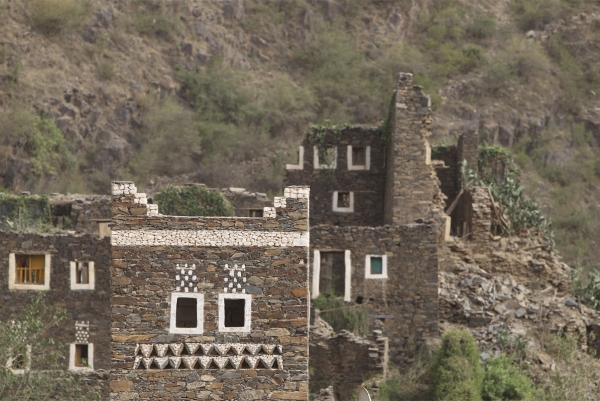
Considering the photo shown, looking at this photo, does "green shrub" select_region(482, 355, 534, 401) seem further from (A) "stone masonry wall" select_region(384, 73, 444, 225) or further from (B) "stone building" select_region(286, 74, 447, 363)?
(A) "stone masonry wall" select_region(384, 73, 444, 225)

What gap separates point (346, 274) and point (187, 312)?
1234 cm

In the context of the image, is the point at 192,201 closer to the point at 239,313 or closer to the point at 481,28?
the point at 239,313

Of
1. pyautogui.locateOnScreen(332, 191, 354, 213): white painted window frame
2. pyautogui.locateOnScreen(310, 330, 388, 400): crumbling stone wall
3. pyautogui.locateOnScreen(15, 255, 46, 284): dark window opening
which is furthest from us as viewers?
pyautogui.locateOnScreen(332, 191, 354, 213): white painted window frame

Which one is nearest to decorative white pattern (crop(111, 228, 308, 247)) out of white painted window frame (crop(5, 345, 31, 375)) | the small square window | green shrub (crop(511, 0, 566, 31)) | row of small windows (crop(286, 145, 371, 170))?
white painted window frame (crop(5, 345, 31, 375))

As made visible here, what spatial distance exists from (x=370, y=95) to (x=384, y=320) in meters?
44.4

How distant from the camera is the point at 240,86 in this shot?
3189 inches

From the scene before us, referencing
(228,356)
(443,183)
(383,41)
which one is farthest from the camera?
(383,41)

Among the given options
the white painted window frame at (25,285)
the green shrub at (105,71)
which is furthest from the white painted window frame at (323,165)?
the green shrub at (105,71)

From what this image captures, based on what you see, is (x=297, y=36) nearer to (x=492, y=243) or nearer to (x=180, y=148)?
(x=180, y=148)

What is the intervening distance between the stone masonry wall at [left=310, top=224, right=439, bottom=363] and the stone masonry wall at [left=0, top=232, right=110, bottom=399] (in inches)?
196

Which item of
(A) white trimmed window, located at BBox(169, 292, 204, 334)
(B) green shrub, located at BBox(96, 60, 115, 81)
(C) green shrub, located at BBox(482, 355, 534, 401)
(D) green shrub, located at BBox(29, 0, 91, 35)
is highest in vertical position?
(D) green shrub, located at BBox(29, 0, 91, 35)

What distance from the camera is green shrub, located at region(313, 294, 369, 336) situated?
36.8 m

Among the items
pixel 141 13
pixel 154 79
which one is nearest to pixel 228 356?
pixel 154 79

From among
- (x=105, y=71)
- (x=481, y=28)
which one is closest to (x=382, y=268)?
(x=105, y=71)
